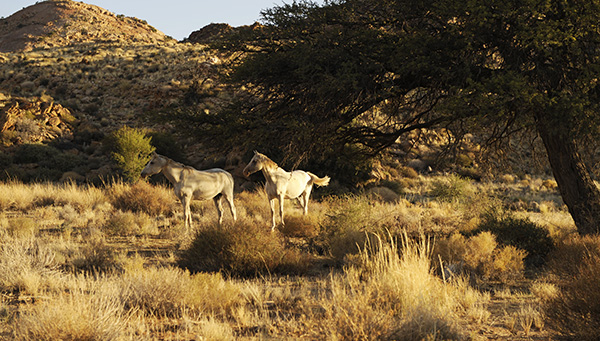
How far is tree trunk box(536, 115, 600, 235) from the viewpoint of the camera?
10.5 metres

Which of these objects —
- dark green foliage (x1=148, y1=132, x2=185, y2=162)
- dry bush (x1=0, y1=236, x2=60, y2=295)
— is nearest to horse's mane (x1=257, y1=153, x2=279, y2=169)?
dry bush (x1=0, y1=236, x2=60, y2=295)

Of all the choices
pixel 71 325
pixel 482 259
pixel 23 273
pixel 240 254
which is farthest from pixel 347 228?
pixel 71 325

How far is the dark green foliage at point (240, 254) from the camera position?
8.99 metres

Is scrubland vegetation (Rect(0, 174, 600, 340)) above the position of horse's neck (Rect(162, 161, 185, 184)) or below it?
below

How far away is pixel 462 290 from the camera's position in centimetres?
739

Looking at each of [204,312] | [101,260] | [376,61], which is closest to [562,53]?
[376,61]

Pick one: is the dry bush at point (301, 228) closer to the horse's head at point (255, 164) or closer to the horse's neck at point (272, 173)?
the horse's neck at point (272, 173)

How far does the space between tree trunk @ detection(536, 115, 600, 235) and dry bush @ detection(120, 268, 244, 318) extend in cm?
785

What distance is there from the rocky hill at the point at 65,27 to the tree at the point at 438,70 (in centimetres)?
7498

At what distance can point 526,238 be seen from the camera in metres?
11.1

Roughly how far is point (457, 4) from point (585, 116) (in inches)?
124

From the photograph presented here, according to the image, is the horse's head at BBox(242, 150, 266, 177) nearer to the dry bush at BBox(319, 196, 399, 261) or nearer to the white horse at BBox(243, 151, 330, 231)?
the white horse at BBox(243, 151, 330, 231)

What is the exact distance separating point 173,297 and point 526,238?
27.5ft

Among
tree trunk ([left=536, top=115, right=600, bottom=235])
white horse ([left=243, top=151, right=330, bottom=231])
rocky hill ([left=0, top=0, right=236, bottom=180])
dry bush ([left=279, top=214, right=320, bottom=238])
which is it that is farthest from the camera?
rocky hill ([left=0, top=0, right=236, bottom=180])
